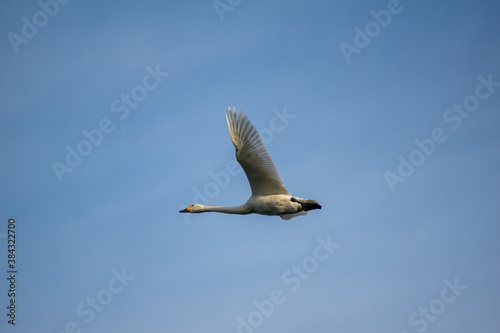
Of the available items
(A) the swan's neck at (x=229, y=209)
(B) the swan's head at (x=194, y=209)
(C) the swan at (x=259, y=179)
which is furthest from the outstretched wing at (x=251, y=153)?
(B) the swan's head at (x=194, y=209)

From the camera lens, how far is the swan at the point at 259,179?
24312 millimetres

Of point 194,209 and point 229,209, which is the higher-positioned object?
point 194,209

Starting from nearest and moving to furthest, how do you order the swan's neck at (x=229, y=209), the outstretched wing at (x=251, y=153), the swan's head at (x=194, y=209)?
the outstretched wing at (x=251, y=153)
the swan's neck at (x=229, y=209)
the swan's head at (x=194, y=209)

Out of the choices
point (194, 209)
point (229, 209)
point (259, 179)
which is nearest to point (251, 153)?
point (259, 179)

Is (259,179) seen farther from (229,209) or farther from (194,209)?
(194,209)

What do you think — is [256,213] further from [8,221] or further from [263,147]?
[8,221]

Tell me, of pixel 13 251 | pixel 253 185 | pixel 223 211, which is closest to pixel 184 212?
pixel 223 211

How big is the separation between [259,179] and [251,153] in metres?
1.09

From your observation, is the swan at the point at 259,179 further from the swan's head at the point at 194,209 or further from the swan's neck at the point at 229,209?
the swan's head at the point at 194,209

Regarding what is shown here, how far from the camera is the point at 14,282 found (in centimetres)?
2842

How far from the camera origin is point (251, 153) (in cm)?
2444

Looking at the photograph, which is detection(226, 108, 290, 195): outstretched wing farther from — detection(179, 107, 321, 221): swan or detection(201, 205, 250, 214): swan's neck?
detection(201, 205, 250, 214): swan's neck

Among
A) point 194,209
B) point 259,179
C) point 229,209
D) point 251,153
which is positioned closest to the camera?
point 251,153

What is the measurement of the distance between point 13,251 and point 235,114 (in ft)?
34.9
